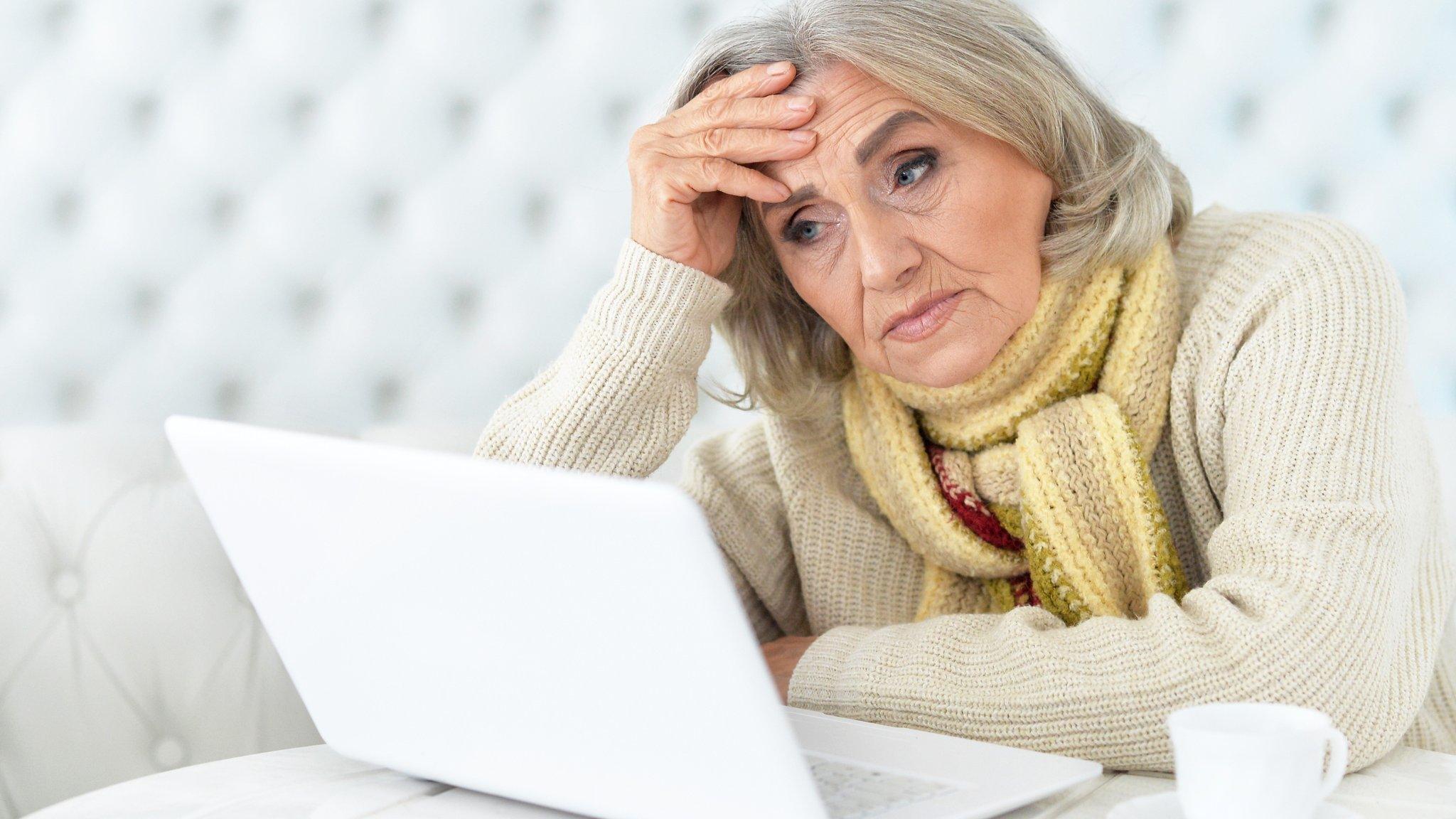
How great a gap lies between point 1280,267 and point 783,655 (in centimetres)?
57

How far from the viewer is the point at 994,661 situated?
0.89 meters

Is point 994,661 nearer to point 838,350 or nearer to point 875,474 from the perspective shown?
point 875,474

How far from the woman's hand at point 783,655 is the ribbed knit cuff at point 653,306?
30 centimetres

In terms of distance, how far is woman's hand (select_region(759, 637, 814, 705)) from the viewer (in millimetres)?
1145

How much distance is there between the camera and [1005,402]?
3.92 feet

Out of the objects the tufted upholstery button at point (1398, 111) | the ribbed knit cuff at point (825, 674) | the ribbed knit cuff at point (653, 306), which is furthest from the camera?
the tufted upholstery button at point (1398, 111)

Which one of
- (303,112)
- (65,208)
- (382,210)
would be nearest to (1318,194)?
(382,210)

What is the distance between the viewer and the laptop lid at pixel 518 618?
56 centimetres

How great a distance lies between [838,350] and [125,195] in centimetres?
114

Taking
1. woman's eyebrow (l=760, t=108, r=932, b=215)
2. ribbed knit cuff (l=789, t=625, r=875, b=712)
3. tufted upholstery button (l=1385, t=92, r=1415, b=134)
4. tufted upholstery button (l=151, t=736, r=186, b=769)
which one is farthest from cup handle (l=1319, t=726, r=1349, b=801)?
tufted upholstery button (l=1385, t=92, r=1415, b=134)

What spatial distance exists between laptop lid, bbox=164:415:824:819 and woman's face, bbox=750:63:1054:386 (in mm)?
535

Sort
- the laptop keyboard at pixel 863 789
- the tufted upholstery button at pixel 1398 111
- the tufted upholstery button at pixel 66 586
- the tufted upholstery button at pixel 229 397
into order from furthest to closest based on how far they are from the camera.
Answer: the tufted upholstery button at pixel 229 397 < the tufted upholstery button at pixel 1398 111 < the tufted upholstery button at pixel 66 586 < the laptop keyboard at pixel 863 789

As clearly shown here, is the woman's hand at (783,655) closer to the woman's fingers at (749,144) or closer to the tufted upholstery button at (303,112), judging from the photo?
the woman's fingers at (749,144)

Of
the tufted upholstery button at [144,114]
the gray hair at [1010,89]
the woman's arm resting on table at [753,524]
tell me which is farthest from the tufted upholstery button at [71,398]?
the gray hair at [1010,89]
